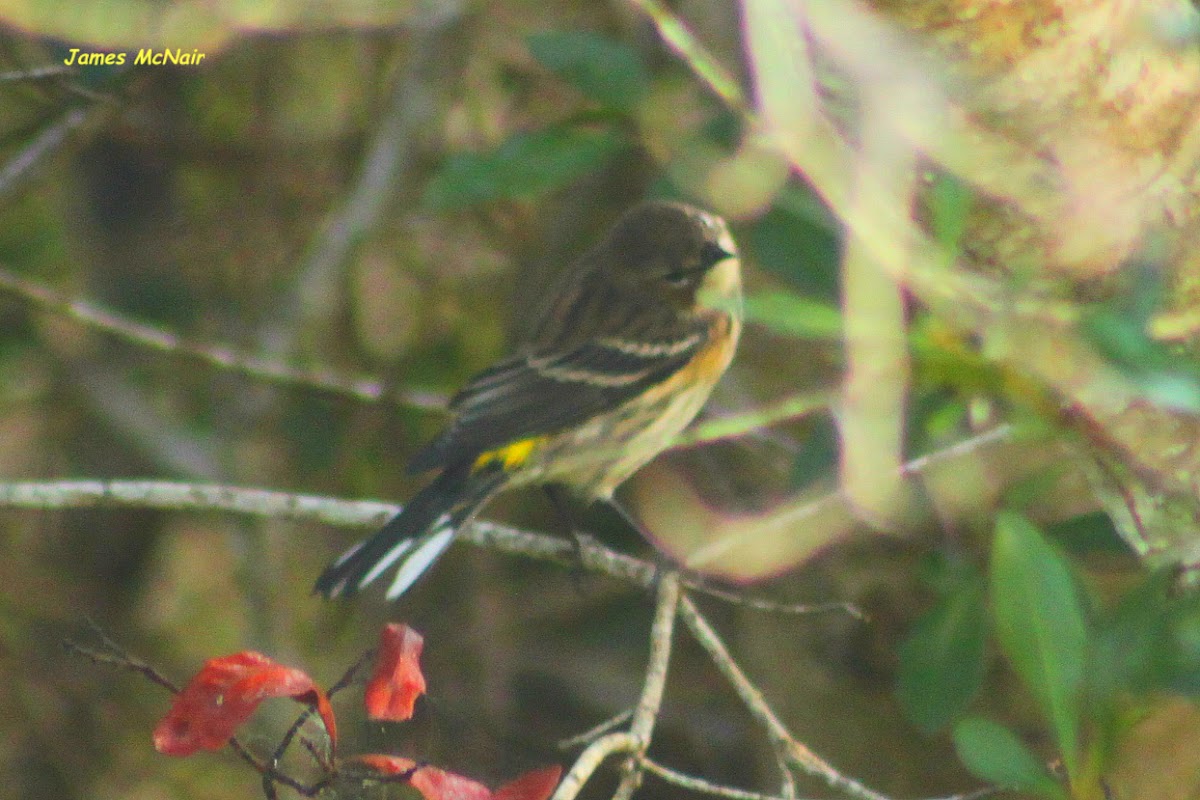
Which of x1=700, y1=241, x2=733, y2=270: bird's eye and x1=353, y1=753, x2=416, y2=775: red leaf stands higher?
x1=353, y1=753, x2=416, y2=775: red leaf

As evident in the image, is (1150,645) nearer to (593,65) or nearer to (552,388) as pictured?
(593,65)

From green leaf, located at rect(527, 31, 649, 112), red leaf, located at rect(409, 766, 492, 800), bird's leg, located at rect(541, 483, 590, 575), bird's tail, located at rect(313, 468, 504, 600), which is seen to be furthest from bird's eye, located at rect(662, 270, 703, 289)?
red leaf, located at rect(409, 766, 492, 800)

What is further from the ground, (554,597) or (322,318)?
(322,318)

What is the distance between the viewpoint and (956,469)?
3486 mm

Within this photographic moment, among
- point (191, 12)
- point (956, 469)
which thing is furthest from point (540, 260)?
point (956, 469)

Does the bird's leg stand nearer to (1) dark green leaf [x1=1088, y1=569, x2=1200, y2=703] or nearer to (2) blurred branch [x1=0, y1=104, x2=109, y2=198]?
(1) dark green leaf [x1=1088, y1=569, x2=1200, y2=703]

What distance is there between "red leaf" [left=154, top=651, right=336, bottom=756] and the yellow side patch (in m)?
1.98

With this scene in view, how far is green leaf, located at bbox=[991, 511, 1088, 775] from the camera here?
2092mm

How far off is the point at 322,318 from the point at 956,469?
2.66 metres

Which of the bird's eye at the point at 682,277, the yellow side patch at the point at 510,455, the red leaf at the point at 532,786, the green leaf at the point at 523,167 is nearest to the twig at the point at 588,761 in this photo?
the red leaf at the point at 532,786

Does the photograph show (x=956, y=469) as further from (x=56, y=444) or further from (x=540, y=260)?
(x=56, y=444)

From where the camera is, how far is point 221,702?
2.03m

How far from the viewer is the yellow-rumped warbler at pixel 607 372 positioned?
4047mm

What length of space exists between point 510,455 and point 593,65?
1.13 metres
